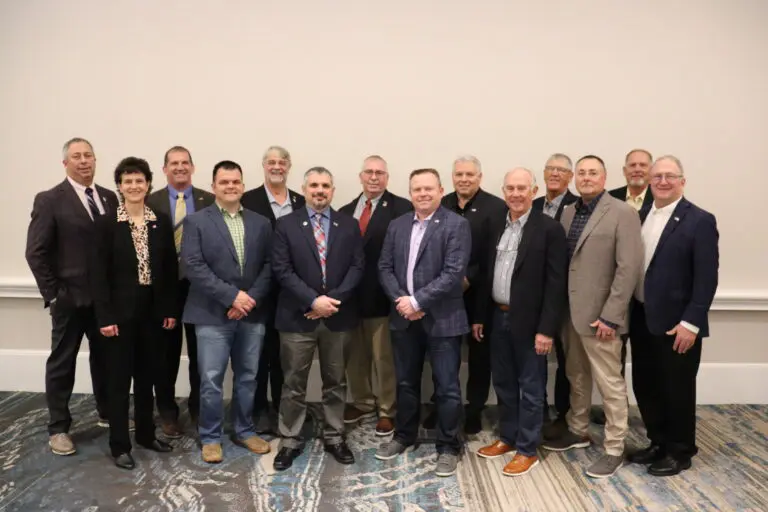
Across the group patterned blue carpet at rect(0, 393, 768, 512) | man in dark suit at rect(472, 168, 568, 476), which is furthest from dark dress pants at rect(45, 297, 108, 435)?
man in dark suit at rect(472, 168, 568, 476)

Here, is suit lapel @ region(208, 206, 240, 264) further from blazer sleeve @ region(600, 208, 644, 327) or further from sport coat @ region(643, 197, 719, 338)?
sport coat @ region(643, 197, 719, 338)

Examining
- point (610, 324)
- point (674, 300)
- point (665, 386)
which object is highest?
point (674, 300)

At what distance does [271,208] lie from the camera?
3.55 m

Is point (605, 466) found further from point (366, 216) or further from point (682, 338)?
→ point (366, 216)

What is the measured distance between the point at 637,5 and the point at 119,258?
3852 millimetres

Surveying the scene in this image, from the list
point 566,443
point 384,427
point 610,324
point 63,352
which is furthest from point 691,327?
point 63,352

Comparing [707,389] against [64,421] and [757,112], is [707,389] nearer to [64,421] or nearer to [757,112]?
[757,112]

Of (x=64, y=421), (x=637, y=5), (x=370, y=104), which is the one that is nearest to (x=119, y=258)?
(x=64, y=421)

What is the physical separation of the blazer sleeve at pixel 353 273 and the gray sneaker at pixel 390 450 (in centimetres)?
91

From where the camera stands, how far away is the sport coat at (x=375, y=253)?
348 cm

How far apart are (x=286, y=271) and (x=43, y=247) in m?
1.42

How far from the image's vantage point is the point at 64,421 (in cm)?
334

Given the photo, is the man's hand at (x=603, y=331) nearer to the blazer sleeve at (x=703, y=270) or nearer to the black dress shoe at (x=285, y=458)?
the blazer sleeve at (x=703, y=270)

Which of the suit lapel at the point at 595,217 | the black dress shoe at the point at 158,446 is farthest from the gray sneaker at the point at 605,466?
the black dress shoe at the point at 158,446
